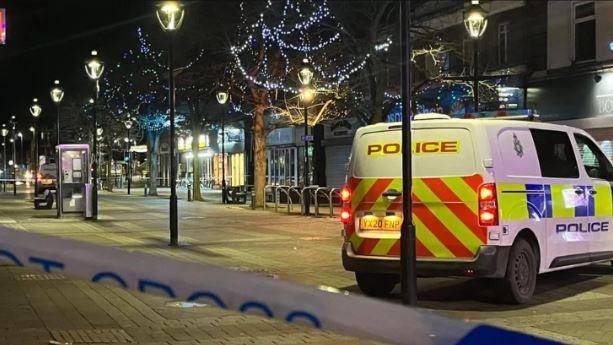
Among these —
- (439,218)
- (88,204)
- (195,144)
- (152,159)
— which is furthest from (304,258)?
(152,159)

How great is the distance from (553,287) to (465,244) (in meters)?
2.46

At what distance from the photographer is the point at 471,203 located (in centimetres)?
796

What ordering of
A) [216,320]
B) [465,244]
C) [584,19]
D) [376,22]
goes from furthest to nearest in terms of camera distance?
[584,19] → [376,22] → [465,244] → [216,320]

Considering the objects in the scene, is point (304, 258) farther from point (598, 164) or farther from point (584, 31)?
point (584, 31)

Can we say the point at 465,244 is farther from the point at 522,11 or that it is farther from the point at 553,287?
the point at 522,11

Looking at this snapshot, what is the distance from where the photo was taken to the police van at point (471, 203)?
26.1 ft

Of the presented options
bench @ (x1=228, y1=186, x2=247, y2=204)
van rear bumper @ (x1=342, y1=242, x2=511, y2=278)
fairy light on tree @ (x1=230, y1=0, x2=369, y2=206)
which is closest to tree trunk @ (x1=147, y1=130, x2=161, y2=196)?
bench @ (x1=228, y1=186, x2=247, y2=204)

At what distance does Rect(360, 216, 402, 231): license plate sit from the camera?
331 inches

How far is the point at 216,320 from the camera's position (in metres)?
7.47

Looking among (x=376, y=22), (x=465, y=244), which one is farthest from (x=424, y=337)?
(x=376, y=22)

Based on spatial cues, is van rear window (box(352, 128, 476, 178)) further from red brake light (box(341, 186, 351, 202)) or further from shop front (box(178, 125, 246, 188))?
shop front (box(178, 125, 246, 188))

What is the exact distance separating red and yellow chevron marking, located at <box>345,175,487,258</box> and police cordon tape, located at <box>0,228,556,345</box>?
19.1 feet

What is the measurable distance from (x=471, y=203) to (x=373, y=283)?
193 centimetres

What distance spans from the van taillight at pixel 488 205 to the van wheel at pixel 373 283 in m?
1.77
